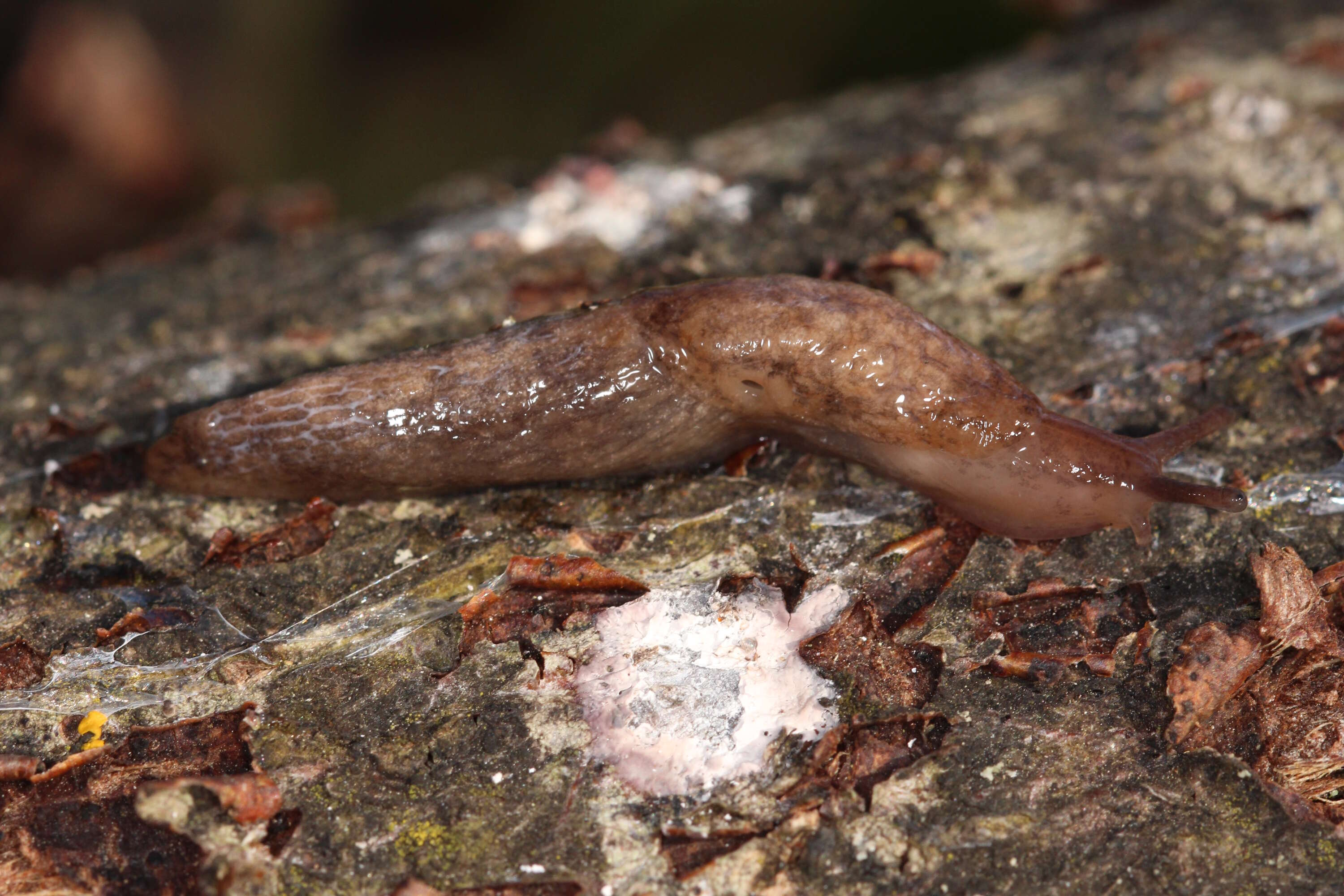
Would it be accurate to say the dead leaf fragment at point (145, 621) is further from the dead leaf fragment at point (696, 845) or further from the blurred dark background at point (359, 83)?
the blurred dark background at point (359, 83)

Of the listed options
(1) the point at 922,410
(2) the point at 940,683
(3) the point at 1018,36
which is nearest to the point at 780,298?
(1) the point at 922,410

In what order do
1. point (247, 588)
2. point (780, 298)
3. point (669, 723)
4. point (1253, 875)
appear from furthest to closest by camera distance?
point (780, 298) < point (247, 588) < point (669, 723) < point (1253, 875)

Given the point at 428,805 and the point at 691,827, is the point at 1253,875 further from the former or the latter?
the point at 428,805

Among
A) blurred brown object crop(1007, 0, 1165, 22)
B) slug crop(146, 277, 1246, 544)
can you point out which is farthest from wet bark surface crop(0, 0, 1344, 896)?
blurred brown object crop(1007, 0, 1165, 22)

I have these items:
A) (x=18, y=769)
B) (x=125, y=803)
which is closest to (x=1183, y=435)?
(x=125, y=803)

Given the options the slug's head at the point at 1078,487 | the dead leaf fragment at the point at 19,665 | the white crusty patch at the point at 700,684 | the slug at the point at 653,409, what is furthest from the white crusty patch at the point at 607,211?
the dead leaf fragment at the point at 19,665

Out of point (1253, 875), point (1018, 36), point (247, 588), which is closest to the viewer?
point (1253, 875)
